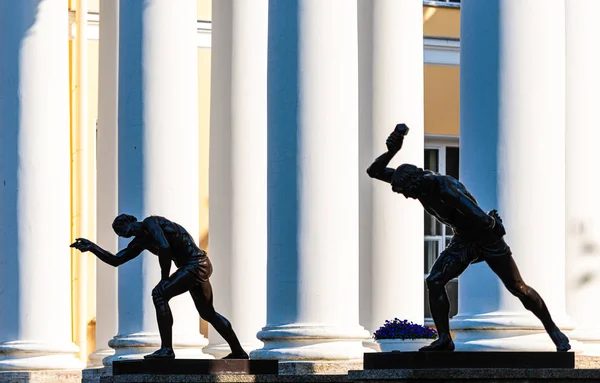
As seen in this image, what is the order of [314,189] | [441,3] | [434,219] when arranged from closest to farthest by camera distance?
[314,189] < [434,219] < [441,3]

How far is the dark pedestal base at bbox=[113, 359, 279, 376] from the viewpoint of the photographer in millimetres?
29047

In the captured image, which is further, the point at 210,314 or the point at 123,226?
the point at 210,314

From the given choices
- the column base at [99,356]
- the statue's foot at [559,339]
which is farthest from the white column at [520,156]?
the column base at [99,356]

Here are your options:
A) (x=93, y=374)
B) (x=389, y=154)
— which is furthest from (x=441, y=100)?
(x=389, y=154)

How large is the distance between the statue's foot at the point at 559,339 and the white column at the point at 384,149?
9858mm

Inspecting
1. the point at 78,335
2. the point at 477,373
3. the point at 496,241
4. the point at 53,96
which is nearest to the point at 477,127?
the point at 496,241

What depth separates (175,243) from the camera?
29.6 m

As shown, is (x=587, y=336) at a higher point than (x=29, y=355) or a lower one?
higher

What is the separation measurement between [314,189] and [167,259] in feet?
9.68

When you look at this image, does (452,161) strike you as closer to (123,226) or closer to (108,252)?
(108,252)

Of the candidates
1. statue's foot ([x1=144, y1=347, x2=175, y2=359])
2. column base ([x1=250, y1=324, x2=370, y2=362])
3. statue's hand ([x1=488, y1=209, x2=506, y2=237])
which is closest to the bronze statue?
statue's foot ([x1=144, y1=347, x2=175, y2=359])

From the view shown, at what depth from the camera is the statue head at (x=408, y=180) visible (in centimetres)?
2381

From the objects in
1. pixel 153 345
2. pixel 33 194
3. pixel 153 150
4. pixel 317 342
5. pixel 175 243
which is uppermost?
pixel 153 150

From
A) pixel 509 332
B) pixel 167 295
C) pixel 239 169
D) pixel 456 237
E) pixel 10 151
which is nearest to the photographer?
pixel 456 237
